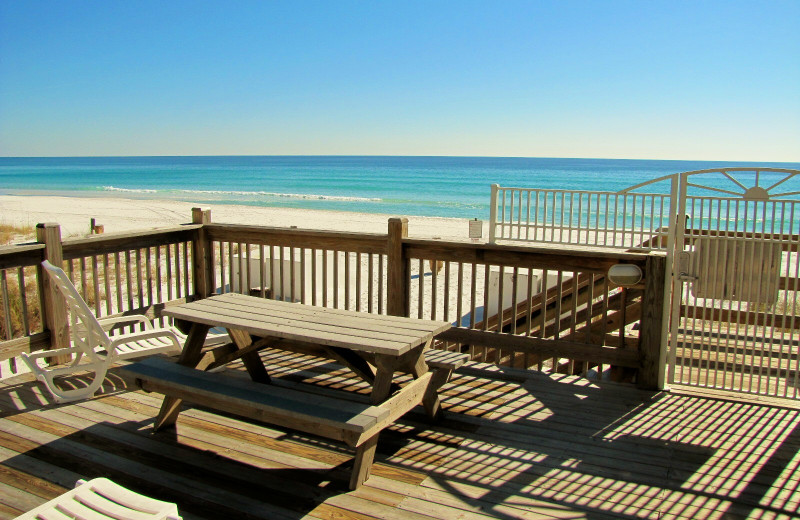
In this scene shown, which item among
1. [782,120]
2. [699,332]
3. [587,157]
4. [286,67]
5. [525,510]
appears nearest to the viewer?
[525,510]

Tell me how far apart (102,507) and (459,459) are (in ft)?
5.66

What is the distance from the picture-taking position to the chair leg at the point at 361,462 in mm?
2701

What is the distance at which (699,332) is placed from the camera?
4348 millimetres

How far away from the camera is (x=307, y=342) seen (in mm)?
3088

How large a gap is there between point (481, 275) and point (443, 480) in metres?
10.1

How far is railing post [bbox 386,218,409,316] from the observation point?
458 cm

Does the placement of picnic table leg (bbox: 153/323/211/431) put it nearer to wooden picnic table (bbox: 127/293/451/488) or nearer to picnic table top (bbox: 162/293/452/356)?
wooden picnic table (bbox: 127/293/451/488)

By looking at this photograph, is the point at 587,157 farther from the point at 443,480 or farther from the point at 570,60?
the point at 443,480

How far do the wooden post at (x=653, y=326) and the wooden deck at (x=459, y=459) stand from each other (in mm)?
151

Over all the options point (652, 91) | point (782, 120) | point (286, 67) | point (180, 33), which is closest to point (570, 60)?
point (652, 91)

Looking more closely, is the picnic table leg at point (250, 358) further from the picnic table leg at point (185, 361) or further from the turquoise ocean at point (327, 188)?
the turquoise ocean at point (327, 188)

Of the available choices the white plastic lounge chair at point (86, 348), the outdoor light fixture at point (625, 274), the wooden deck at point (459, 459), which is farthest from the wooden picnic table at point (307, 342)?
the outdoor light fixture at point (625, 274)

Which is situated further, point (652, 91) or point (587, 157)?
point (587, 157)

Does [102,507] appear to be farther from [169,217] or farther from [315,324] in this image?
[169,217]
